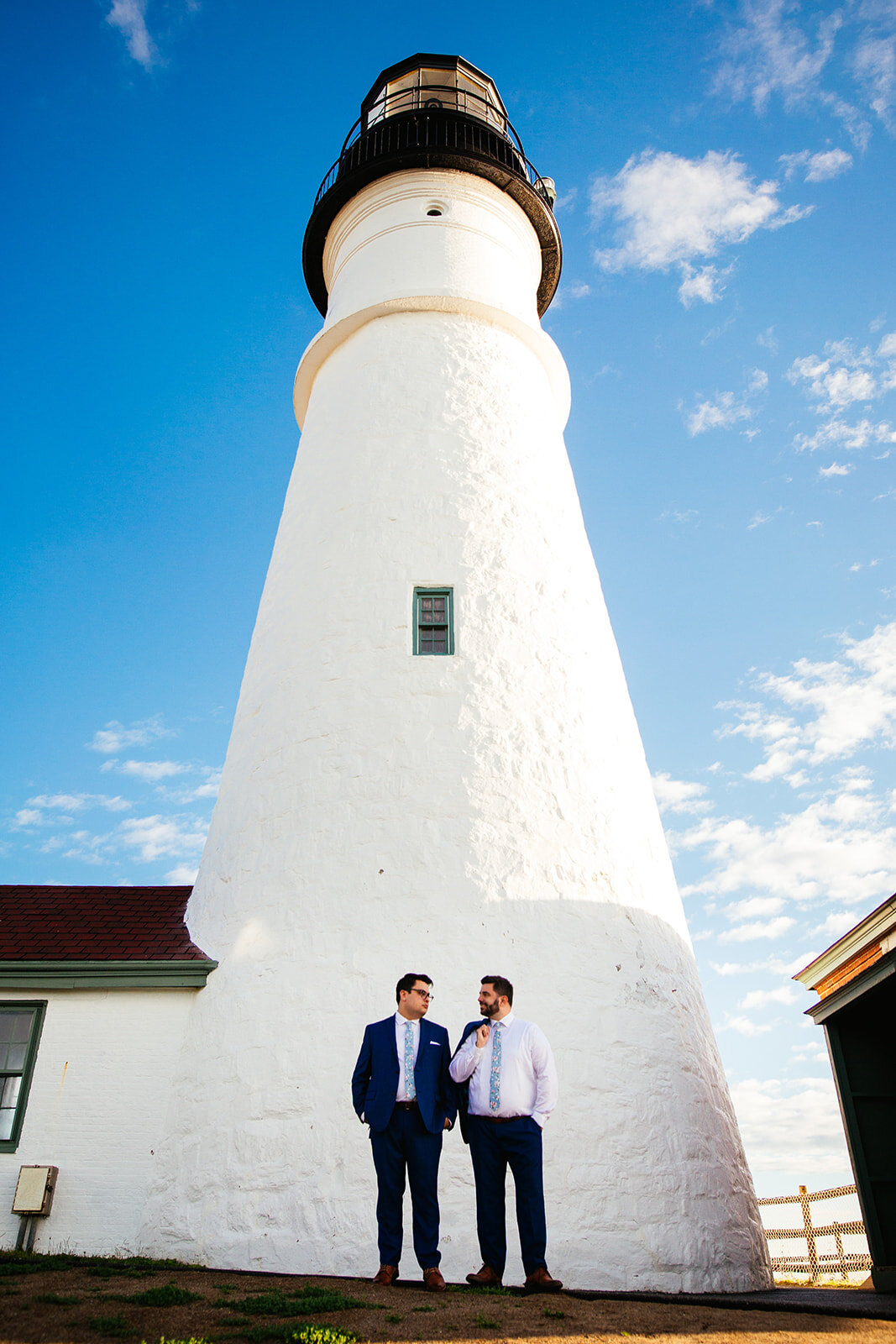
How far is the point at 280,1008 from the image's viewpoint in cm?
792

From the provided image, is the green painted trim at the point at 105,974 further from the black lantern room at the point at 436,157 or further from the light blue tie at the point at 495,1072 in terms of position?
the black lantern room at the point at 436,157

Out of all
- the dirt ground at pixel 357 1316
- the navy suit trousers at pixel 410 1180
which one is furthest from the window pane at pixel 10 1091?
the navy suit trousers at pixel 410 1180

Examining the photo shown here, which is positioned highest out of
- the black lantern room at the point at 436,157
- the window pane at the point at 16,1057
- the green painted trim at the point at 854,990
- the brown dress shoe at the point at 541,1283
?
the black lantern room at the point at 436,157

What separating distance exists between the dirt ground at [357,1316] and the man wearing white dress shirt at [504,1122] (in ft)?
0.98

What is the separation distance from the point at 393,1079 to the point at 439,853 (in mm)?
2631

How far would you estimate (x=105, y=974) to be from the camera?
341 inches

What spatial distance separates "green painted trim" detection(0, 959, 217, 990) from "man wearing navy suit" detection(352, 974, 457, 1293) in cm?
298

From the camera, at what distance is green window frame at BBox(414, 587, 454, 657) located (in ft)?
31.8

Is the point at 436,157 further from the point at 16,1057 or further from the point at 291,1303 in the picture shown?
the point at 291,1303

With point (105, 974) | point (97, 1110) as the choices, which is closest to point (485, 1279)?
point (97, 1110)

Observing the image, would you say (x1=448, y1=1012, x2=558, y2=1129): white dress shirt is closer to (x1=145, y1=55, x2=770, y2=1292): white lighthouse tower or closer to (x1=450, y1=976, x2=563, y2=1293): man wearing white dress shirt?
(x1=450, y1=976, x2=563, y2=1293): man wearing white dress shirt

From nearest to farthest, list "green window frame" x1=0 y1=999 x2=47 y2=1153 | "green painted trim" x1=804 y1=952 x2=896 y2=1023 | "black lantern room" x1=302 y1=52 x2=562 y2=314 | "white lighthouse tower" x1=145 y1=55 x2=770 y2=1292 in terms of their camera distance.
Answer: "white lighthouse tower" x1=145 y1=55 x2=770 y2=1292 → "green painted trim" x1=804 y1=952 x2=896 y2=1023 → "green window frame" x1=0 y1=999 x2=47 y2=1153 → "black lantern room" x1=302 y1=52 x2=562 y2=314

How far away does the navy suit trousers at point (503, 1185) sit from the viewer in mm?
5754

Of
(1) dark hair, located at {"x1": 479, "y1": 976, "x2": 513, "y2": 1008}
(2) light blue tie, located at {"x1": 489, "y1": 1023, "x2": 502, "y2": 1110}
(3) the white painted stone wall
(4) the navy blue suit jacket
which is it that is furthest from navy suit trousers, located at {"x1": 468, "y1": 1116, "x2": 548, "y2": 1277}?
(3) the white painted stone wall
